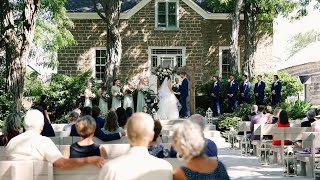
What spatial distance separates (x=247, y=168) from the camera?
497 inches

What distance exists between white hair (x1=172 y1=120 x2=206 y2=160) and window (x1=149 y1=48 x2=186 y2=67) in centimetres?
2621

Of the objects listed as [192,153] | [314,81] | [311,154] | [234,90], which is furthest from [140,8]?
[192,153]

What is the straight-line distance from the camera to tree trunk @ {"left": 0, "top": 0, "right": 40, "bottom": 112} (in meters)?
18.2

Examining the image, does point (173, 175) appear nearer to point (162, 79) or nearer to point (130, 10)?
point (162, 79)

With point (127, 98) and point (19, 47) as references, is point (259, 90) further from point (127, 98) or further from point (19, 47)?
point (19, 47)

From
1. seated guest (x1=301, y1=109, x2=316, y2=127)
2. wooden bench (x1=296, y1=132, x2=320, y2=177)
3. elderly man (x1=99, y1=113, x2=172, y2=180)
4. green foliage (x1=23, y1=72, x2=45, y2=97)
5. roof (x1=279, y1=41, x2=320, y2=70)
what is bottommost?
wooden bench (x1=296, y1=132, x2=320, y2=177)

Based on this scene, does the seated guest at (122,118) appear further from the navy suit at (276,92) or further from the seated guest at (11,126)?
the navy suit at (276,92)

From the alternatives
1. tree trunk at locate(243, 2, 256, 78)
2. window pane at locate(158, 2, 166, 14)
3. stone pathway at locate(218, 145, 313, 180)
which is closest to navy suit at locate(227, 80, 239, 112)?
tree trunk at locate(243, 2, 256, 78)

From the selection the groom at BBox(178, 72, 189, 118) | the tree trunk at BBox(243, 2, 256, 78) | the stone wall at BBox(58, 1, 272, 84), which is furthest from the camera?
the stone wall at BBox(58, 1, 272, 84)

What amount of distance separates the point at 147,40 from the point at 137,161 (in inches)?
1037

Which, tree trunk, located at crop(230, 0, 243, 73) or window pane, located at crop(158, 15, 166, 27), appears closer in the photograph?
tree trunk, located at crop(230, 0, 243, 73)

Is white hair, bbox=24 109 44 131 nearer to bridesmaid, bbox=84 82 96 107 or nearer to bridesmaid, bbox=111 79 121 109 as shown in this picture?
bridesmaid, bbox=84 82 96 107

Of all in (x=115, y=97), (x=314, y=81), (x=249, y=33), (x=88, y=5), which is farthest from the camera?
(x=314, y=81)

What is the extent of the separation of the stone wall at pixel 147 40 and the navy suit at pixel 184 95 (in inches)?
281
